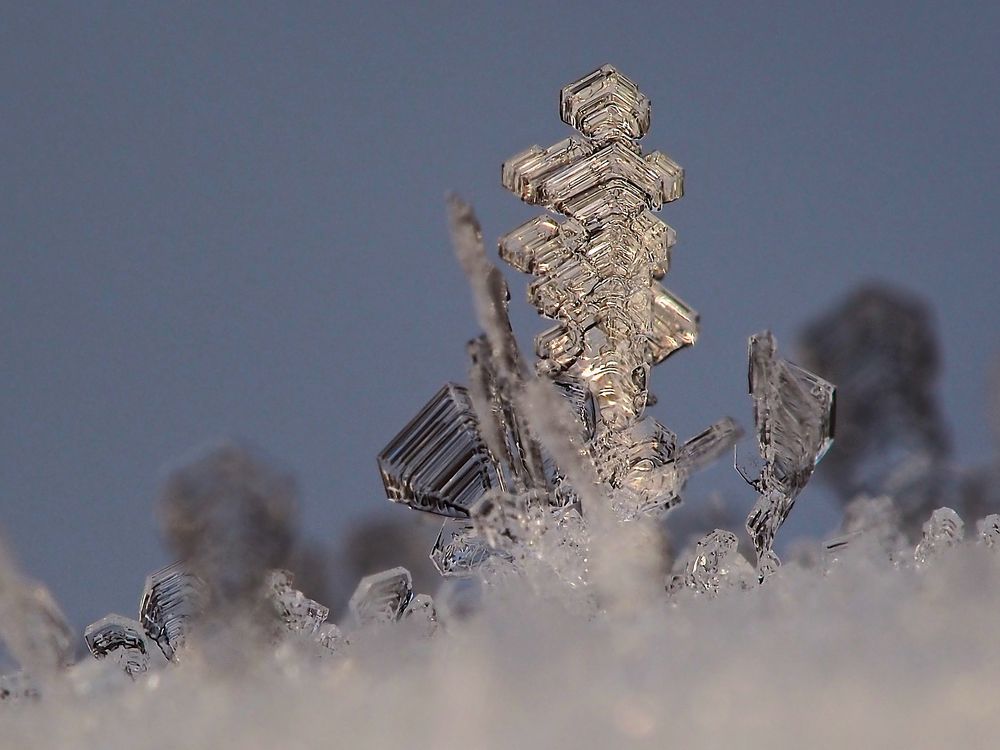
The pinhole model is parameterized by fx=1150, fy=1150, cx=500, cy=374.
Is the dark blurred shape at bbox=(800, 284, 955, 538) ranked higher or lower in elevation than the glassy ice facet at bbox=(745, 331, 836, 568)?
higher

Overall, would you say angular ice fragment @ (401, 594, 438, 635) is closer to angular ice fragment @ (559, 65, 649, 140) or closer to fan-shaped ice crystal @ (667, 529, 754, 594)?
fan-shaped ice crystal @ (667, 529, 754, 594)

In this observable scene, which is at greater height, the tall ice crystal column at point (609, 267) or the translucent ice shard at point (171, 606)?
the tall ice crystal column at point (609, 267)

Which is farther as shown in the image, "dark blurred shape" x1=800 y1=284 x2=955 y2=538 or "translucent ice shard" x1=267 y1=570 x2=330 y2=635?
"dark blurred shape" x1=800 y1=284 x2=955 y2=538

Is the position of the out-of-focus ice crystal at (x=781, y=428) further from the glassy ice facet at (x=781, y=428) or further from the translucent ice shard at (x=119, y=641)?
the translucent ice shard at (x=119, y=641)

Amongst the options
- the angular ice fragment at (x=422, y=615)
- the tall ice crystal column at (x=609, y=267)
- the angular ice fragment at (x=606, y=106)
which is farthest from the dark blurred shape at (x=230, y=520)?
the angular ice fragment at (x=606, y=106)

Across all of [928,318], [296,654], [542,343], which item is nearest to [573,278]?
[542,343]

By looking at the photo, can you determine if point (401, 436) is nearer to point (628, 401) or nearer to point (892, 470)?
point (628, 401)

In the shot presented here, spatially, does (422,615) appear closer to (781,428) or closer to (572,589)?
(572,589)

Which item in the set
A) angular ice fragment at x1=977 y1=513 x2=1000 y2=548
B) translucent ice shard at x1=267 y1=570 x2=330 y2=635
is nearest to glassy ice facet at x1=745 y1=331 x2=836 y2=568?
angular ice fragment at x1=977 y1=513 x2=1000 y2=548
